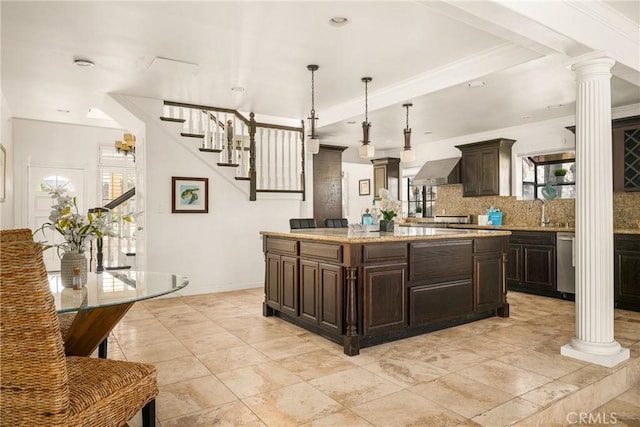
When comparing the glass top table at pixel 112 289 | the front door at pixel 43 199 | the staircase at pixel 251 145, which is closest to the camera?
the glass top table at pixel 112 289

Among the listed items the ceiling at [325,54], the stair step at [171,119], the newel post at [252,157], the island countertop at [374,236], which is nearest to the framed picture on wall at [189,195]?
the newel post at [252,157]

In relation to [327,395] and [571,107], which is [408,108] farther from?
[327,395]

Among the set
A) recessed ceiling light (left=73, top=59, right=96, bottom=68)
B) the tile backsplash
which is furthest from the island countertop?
recessed ceiling light (left=73, top=59, right=96, bottom=68)

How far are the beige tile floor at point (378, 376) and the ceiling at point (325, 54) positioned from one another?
2.40m

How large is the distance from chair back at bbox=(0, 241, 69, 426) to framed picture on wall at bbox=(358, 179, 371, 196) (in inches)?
416

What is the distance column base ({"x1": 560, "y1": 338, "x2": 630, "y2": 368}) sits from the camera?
306 centimetres

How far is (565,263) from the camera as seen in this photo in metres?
5.35

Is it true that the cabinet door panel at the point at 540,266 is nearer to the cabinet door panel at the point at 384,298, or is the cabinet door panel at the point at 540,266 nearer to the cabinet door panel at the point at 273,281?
the cabinet door panel at the point at 384,298

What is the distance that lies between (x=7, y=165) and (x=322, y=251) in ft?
17.6

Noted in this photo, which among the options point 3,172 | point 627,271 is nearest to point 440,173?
point 627,271

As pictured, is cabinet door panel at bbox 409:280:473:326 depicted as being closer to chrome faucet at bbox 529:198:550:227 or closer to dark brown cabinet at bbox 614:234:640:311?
dark brown cabinet at bbox 614:234:640:311

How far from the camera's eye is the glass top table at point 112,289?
1.79 m

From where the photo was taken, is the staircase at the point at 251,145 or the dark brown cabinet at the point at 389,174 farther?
the dark brown cabinet at the point at 389,174

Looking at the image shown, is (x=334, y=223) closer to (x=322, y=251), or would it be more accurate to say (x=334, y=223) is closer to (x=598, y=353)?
(x=322, y=251)
